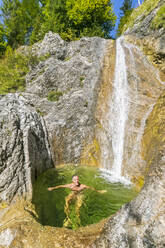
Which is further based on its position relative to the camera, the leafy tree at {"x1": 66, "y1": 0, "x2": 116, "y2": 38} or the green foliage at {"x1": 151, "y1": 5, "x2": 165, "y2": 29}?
the leafy tree at {"x1": 66, "y1": 0, "x2": 116, "y2": 38}

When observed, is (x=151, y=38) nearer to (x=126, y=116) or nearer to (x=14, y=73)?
(x=126, y=116)

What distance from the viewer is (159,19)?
36.0 ft

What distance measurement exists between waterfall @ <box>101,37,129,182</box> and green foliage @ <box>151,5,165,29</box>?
3965 mm

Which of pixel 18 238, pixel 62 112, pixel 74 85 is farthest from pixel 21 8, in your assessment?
pixel 18 238

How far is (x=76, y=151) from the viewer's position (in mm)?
8727

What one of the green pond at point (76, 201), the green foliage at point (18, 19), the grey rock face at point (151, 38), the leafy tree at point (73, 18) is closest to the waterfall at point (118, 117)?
the green pond at point (76, 201)

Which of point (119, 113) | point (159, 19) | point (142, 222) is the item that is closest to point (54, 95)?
point (119, 113)

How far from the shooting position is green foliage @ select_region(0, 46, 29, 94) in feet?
34.2

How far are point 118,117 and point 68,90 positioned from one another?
3.78 meters

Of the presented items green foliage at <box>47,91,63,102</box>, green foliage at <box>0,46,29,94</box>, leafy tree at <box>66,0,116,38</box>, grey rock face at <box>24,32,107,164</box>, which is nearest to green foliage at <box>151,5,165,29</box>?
grey rock face at <box>24,32,107,164</box>

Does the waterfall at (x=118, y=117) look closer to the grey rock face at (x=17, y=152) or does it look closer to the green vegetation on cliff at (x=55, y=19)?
the grey rock face at (x=17, y=152)

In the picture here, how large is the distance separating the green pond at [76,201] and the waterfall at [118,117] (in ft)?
3.15

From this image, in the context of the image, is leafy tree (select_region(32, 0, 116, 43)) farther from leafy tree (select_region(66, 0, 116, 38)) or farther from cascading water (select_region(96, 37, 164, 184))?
cascading water (select_region(96, 37, 164, 184))

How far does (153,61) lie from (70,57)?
614 cm
